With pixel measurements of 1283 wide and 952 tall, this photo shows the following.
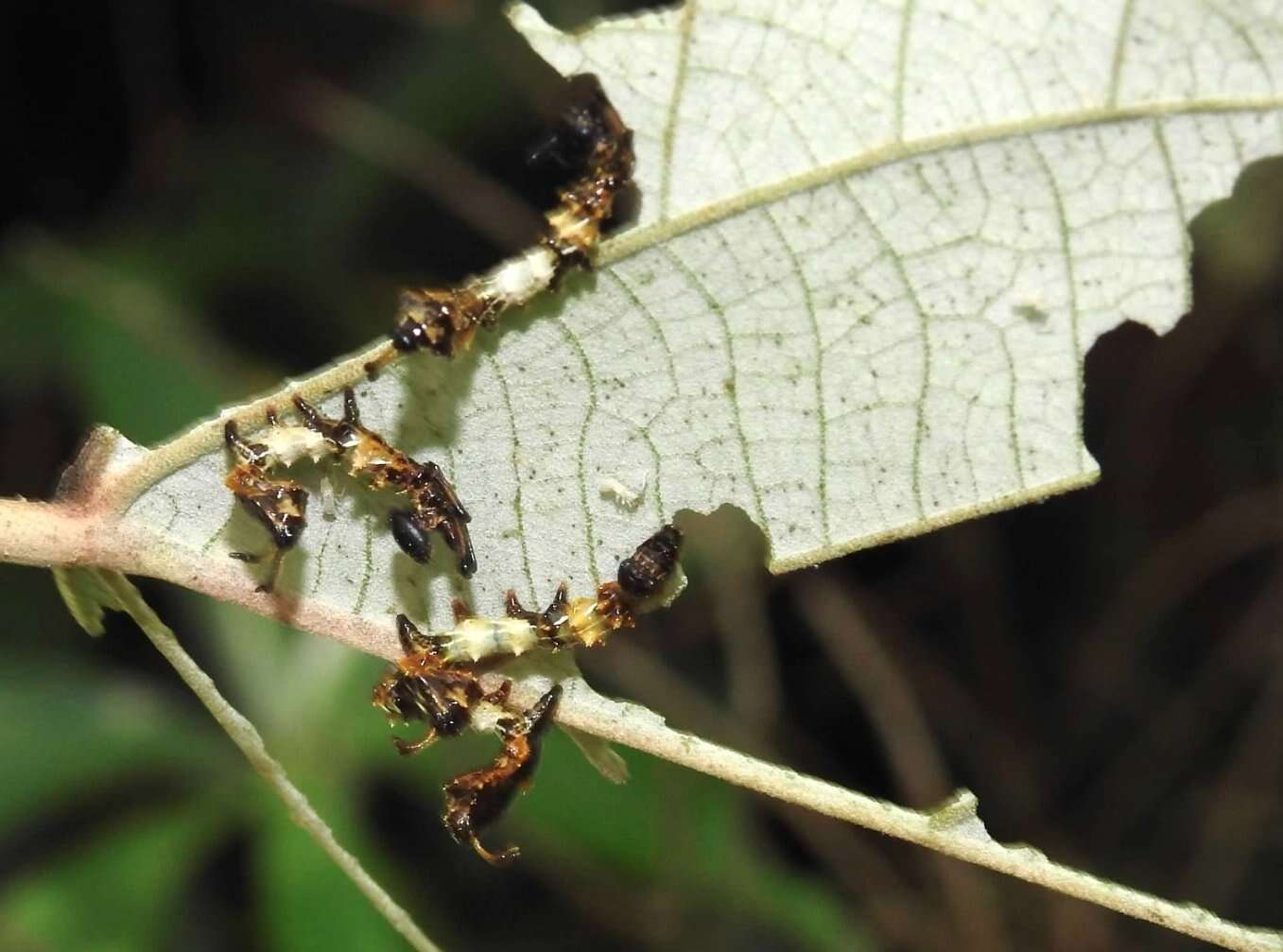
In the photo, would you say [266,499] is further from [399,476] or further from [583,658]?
[583,658]

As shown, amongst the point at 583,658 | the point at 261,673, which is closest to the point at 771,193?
the point at 583,658

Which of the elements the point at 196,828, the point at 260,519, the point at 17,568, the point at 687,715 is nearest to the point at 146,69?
the point at 17,568

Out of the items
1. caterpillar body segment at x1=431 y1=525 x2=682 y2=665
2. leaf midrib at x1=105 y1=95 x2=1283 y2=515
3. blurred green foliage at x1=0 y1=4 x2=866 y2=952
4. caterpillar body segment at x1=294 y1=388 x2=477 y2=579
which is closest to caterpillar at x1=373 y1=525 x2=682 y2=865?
caterpillar body segment at x1=431 y1=525 x2=682 y2=665

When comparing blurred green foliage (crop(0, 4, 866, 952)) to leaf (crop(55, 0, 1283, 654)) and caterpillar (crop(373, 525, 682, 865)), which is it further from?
leaf (crop(55, 0, 1283, 654))

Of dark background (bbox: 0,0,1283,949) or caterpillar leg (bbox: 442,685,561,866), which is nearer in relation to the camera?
caterpillar leg (bbox: 442,685,561,866)

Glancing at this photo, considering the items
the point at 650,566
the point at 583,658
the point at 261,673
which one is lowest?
the point at 583,658

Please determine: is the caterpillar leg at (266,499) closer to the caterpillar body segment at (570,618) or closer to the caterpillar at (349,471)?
the caterpillar at (349,471)
